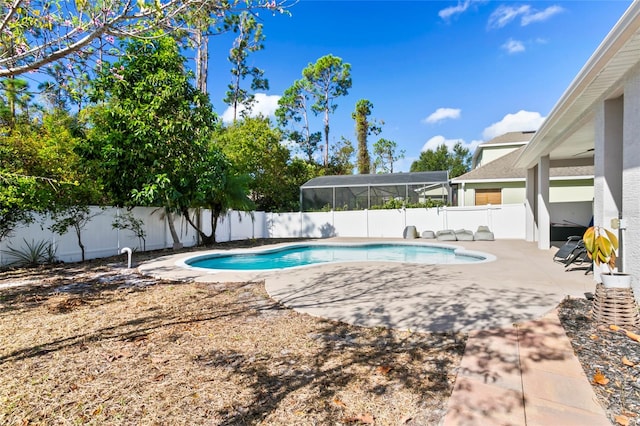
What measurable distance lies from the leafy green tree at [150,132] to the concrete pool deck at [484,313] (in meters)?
3.37

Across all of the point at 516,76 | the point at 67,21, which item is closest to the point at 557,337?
the point at 67,21

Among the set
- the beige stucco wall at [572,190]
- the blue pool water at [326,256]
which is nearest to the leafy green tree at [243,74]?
the blue pool water at [326,256]

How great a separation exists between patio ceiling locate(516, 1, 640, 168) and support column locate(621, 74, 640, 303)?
1.08 ft

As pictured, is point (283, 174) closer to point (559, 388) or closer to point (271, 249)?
point (271, 249)

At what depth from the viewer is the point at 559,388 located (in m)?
2.39

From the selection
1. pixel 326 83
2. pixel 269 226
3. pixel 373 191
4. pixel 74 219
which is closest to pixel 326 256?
pixel 269 226

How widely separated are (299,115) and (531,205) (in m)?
22.5

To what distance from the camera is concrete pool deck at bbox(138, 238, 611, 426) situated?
220 centimetres

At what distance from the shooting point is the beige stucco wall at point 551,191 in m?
16.7

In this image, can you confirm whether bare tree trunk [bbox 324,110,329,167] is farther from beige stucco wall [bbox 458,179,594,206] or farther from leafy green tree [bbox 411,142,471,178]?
leafy green tree [bbox 411,142,471,178]

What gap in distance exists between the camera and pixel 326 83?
3000 centimetres

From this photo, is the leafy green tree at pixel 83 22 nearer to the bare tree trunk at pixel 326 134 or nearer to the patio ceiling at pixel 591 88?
the patio ceiling at pixel 591 88

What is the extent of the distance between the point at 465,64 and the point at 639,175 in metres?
15.6

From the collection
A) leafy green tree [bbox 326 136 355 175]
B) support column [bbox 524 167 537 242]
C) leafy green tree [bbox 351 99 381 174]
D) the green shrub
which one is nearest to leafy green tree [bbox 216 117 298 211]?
the green shrub
